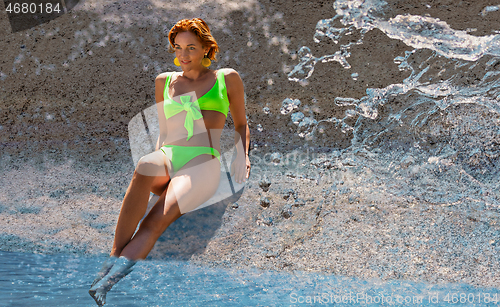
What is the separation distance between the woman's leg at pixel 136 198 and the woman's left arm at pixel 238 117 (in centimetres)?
51

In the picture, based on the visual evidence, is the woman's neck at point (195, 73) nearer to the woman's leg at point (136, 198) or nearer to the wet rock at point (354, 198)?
the woman's leg at point (136, 198)

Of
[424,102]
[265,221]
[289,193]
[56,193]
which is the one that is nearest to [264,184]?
[289,193]

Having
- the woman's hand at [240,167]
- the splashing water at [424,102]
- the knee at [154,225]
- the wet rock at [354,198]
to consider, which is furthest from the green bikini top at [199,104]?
the splashing water at [424,102]

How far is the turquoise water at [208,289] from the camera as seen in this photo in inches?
81.5

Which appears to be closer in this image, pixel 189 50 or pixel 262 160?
pixel 189 50

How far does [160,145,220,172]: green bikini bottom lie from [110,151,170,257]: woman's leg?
11 cm

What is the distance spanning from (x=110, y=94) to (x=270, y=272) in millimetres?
2984

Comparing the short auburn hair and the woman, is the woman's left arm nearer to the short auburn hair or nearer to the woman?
the woman

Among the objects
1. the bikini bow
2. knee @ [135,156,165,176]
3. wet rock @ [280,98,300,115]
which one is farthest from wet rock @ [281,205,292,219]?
wet rock @ [280,98,300,115]

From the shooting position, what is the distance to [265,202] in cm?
310

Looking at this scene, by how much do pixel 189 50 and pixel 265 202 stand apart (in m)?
1.21

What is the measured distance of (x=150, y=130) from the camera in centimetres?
437

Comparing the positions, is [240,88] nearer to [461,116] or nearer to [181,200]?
[181,200]

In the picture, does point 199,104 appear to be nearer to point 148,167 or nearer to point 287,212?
point 148,167
